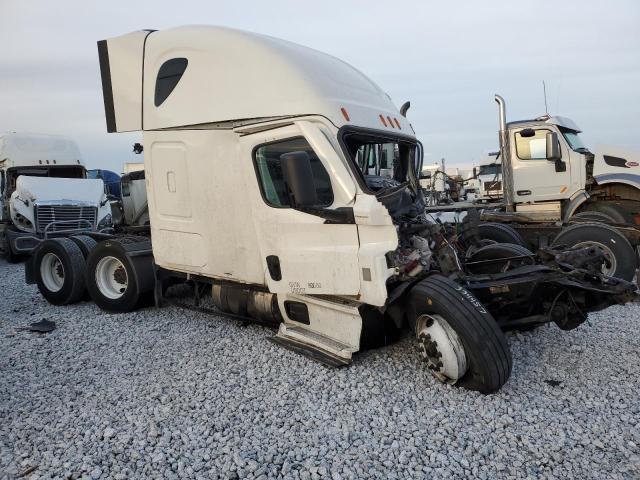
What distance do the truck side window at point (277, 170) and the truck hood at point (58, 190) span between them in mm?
9525

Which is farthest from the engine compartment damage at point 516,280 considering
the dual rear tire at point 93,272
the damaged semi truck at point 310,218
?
the dual rear tire at point 93,272

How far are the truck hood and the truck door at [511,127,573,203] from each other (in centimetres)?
1009

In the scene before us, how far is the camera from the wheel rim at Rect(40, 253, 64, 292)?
737 cm

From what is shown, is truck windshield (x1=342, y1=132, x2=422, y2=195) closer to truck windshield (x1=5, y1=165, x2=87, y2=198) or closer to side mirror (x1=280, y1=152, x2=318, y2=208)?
side mirror (x1=280, y1=152, x2=318, y2=208)

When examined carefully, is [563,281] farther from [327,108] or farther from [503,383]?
[327,108]

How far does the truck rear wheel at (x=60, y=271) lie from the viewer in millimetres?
7059

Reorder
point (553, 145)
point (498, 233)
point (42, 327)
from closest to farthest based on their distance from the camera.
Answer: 1. point (42, 327)
2. point (498, 233)
3. point (553, 145)

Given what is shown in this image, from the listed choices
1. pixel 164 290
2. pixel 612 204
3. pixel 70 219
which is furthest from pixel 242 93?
pixel 70 219

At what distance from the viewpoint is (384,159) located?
17.6 feet

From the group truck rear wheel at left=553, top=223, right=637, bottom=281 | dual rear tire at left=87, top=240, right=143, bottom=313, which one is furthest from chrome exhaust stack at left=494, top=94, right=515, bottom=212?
dual rear tire at left=87, top=240, right=143, bottom=313

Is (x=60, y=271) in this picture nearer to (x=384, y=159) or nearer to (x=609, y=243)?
(x=384, y=159)

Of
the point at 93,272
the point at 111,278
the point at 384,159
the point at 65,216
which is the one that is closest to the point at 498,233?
the point at 384,159

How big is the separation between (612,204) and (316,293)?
700 centimetres

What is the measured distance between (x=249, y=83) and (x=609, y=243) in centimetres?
550
